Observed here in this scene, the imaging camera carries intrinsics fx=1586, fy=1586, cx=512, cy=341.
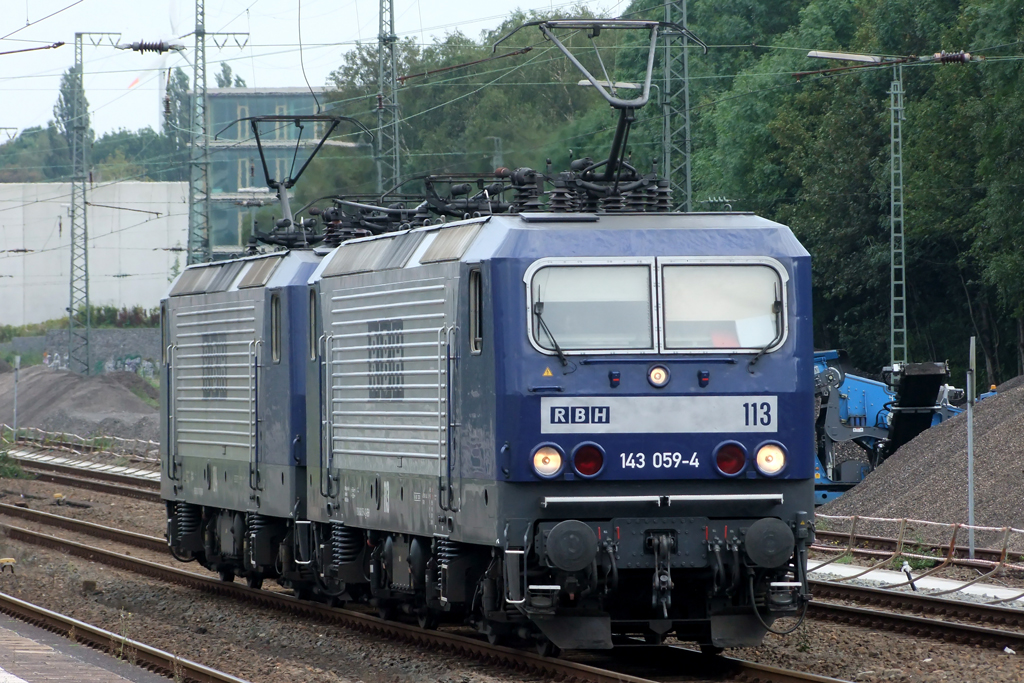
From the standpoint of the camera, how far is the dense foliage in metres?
40.1

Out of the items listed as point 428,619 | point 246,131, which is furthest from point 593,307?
point 246,131

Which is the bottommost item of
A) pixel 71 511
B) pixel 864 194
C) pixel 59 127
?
pixel 71 511

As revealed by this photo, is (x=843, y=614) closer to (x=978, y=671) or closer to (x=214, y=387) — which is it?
(x=978, y=671)

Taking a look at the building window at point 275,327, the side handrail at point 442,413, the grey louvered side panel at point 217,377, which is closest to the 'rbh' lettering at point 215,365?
the grey louvered side panel at point 217,377

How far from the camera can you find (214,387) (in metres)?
18.7

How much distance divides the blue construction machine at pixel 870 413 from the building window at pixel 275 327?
14832 mm

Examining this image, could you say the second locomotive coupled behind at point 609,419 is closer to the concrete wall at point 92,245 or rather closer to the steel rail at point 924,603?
the steel rail at point 924,603

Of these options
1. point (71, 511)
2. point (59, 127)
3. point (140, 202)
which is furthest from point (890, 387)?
point (59, 127)

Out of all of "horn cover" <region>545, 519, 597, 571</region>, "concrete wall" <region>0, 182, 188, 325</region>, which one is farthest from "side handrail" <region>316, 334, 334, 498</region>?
"concrete wall" <region>0, 182, 188, 325</region>

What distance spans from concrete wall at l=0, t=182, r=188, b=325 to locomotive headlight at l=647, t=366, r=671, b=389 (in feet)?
249

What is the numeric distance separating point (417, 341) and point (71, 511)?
63.3ft

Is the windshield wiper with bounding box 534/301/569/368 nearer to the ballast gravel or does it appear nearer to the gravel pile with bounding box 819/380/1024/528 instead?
the ballast gravel

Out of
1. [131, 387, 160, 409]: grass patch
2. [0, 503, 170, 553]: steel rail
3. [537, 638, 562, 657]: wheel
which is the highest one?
[131, 387, 160, 409]: grass patch

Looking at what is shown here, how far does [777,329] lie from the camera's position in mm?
11188
